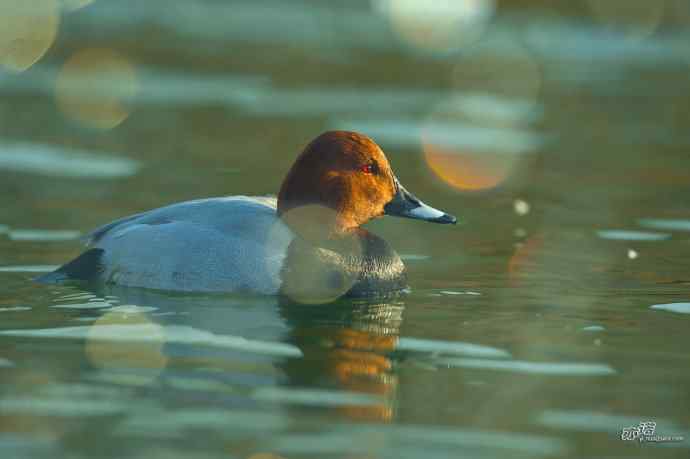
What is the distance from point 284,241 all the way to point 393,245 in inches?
80.0

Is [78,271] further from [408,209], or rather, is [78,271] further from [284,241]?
[408,209]

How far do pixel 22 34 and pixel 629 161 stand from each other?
12.9 meters

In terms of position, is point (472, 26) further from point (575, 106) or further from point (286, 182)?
point (286, 182)

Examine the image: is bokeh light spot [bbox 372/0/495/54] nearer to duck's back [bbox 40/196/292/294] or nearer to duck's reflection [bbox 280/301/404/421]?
duck's back [bbox 40/196/292/294]

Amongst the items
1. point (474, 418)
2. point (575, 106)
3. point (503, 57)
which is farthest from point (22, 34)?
point (474, 418)

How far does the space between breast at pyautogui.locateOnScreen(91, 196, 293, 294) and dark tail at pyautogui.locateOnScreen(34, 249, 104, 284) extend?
0.18ft

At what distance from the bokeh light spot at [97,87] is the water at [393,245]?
0.08 metres

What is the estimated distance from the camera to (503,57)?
70.9 feet

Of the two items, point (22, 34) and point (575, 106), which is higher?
point (22, 34)

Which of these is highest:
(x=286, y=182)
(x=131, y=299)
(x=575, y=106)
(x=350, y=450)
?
(x=575, y=106)

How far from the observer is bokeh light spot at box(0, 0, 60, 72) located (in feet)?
65.4

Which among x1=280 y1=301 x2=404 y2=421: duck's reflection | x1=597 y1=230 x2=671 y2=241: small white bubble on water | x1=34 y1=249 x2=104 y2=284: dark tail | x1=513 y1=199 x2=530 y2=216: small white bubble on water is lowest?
x1=280 y1=301 x2=404 y2=421: duck's reflection

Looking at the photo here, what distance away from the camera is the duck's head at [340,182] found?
25.1 feet

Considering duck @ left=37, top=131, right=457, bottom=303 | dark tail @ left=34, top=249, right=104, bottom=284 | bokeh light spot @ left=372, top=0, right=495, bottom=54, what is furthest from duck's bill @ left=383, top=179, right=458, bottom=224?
bokeh light spot @ left=372, top=0, right=495, bottom=54
